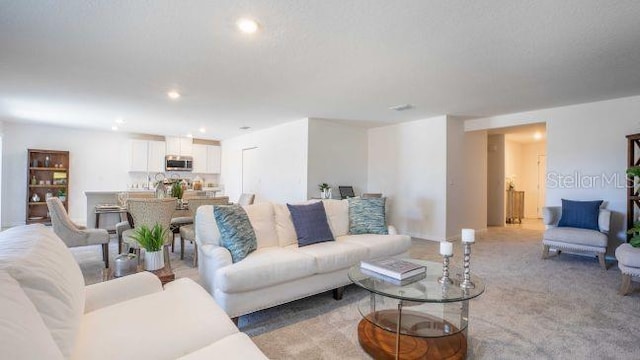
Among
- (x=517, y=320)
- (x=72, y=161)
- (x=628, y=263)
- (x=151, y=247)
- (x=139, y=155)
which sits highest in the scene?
(x=139, y=155)

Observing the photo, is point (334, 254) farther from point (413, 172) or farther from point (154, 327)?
point (413, 172)

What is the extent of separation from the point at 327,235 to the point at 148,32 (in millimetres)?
2391

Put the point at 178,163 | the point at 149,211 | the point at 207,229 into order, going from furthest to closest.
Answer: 1. the point at 178,163
2. the point at 149,211
3. the point at 207,229

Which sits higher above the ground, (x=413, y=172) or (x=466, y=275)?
(x=413, y=172)

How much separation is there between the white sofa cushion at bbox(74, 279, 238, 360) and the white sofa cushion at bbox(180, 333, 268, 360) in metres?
0.08

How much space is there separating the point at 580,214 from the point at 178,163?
8.62m

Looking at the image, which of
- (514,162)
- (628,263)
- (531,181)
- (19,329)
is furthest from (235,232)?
(531,181)

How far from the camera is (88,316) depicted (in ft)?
4.86

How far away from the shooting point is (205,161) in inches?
355

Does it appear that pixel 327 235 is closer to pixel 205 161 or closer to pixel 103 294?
pixel 103 294

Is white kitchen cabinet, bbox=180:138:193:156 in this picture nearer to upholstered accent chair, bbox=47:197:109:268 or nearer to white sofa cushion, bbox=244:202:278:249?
upholstered accent chair, bbox=47:197:109:268

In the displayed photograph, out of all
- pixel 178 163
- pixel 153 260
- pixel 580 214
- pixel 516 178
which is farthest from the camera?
pixel 516 178

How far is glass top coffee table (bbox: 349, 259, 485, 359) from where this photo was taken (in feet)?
6.08

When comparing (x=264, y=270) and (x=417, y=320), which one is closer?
(x=417, y=320)
